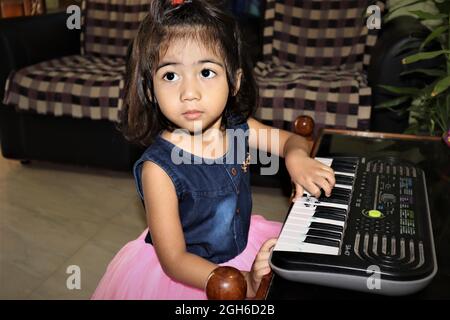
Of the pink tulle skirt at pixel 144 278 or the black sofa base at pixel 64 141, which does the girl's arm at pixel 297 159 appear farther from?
the black sofa base at pixel 64 141

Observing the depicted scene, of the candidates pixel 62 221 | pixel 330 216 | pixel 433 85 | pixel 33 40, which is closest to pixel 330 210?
pixel 330 216

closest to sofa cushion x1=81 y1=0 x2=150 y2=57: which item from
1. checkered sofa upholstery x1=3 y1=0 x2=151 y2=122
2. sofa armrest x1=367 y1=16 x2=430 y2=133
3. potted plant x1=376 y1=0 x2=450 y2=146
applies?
checkered sofa upholstery x1=3 y1=0 x2=151 y2=122

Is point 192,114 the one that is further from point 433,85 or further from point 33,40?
point 33,40

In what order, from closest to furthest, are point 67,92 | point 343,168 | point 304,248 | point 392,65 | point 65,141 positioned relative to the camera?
point 304,248
point 343,168
point 392,65
point 67,92
point 65,141

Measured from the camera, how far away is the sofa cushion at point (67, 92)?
2.42 meters

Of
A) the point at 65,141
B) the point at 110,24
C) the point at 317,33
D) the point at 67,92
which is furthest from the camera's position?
the point at 110,24

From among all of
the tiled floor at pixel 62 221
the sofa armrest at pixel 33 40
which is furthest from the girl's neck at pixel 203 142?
the sofa armrest at pixel 33 40

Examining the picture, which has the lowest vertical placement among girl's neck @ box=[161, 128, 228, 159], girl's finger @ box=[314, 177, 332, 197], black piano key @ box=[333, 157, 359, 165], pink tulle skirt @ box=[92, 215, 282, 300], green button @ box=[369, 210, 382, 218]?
pink tulle skirt @ box=[92, 215, 282, 300]

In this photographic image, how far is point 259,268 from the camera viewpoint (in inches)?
31.5

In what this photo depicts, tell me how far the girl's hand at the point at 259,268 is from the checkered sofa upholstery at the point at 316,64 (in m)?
1.44

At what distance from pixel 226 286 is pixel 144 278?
15.8 inches

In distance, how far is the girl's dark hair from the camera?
940 millimetres

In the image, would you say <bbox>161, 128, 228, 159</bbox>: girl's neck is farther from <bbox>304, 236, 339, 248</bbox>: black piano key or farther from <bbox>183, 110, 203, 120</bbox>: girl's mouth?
<bbox>304, 236, 339, 248</bbox>: black piano key
